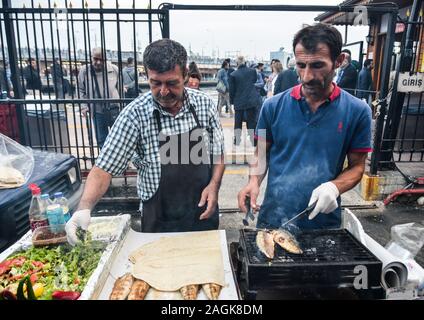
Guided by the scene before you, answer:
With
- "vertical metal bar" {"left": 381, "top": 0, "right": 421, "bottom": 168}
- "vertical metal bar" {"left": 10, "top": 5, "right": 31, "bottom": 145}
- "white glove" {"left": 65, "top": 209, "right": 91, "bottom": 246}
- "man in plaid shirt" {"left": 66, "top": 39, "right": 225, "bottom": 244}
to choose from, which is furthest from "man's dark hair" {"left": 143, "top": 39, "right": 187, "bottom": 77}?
"vertical metal bar" {"left": 381, "top": 0, "right": 421, "bottom": 168}

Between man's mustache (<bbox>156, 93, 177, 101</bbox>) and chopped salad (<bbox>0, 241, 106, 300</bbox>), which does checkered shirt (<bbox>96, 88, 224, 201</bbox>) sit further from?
chopped salad (<bbox>0, 241, 106, 300</bbox>)

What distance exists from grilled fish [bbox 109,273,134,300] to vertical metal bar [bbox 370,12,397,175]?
4.55 meters

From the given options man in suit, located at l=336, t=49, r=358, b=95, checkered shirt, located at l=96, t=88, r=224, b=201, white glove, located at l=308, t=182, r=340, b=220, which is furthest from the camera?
man in suit, located at l=336, t=49, r=358, b=95

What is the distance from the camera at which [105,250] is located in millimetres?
1856

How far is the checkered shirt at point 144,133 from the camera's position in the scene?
7.06 ft

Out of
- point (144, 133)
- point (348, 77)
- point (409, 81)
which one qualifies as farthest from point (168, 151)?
point (348, 77)

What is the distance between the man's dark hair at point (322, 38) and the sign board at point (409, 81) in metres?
3.52

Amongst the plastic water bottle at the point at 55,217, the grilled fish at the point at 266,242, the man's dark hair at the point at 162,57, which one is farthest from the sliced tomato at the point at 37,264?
the man's dark hair at the point at 162,57

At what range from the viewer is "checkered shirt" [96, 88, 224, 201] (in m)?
2.15

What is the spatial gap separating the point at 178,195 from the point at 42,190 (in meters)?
1.34

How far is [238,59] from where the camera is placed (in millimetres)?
8258

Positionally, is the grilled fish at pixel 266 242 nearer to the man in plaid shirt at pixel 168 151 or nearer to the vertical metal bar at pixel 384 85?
the man in plaid shirt at pixel 168 151

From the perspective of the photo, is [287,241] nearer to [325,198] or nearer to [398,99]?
[325,198]
